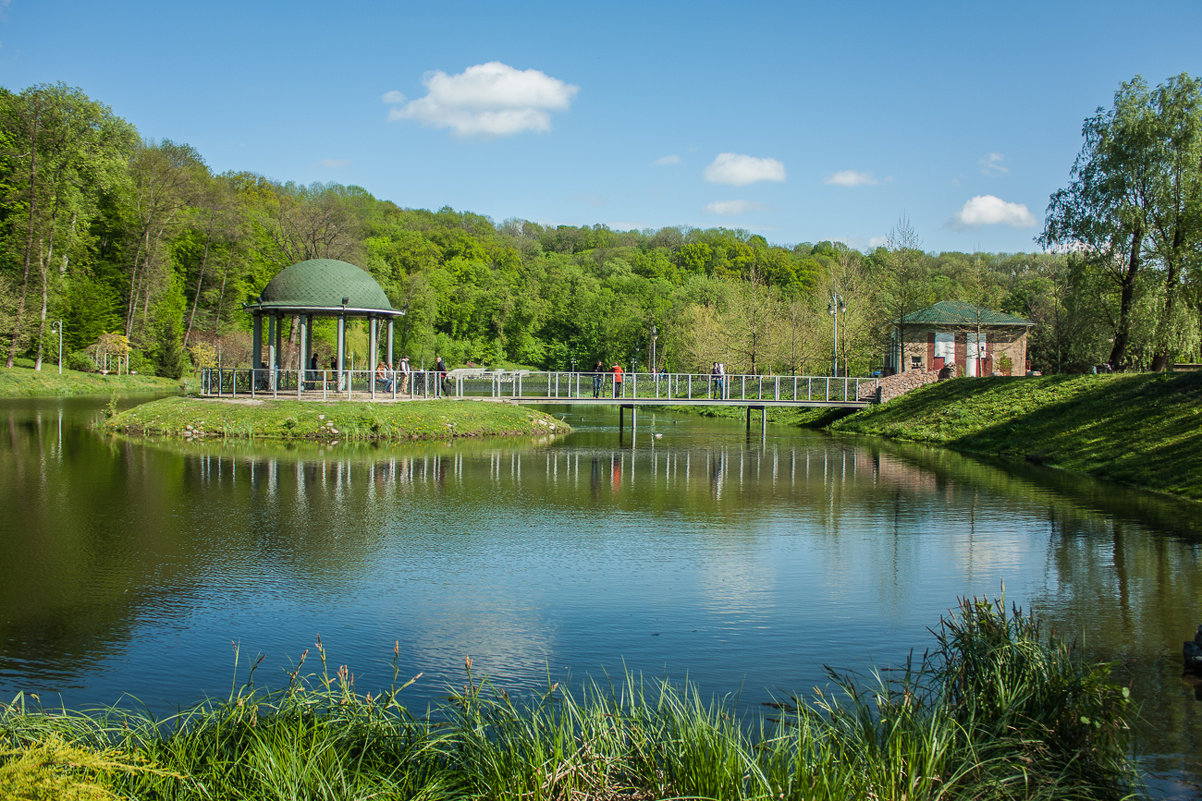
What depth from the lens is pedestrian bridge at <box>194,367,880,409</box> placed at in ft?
106

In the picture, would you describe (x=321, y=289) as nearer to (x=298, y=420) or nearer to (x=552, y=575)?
(x=298, y=420)

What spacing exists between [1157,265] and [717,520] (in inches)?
1056

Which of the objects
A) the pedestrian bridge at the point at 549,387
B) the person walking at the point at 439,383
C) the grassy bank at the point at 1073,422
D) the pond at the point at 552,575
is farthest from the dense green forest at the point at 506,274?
Result: the person walking at the point at 439,383

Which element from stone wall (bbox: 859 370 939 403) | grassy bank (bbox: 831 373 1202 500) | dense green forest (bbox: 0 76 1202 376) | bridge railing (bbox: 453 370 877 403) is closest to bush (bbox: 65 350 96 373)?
dense green forest (bbox: 0 76 1202 376)

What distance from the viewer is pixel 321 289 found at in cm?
3231

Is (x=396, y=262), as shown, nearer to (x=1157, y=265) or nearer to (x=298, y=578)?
(x=1157, y=265)

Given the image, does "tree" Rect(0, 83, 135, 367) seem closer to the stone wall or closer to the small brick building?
the stone wall

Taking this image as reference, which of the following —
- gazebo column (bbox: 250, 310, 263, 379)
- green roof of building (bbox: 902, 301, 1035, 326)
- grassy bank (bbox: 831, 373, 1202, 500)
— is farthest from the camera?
green roof of building (bbox: 902, 301, 1035, 326)

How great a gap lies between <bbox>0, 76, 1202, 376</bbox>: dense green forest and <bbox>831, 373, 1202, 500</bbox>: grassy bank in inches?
190

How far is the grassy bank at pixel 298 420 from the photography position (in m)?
28.5

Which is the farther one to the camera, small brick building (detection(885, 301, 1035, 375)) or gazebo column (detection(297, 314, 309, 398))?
small brick building (detection(885, 301, 1035, 375))

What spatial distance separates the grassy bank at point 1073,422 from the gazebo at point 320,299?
63.9 feet

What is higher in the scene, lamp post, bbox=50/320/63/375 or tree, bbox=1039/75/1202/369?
tree, bbox=1039/75/1202/369

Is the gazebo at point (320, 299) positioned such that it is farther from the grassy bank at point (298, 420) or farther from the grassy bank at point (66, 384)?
the grassy bank at point (66, 384)
